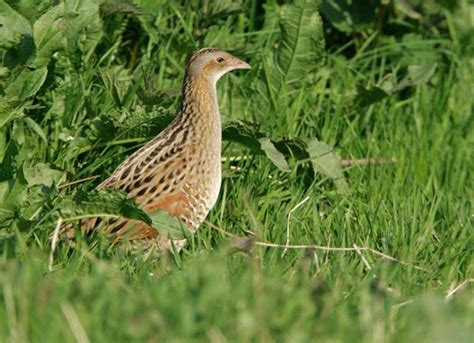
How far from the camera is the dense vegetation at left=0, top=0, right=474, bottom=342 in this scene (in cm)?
411

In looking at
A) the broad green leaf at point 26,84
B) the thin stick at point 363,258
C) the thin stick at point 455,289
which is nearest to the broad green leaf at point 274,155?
the thin stick at point 363,258

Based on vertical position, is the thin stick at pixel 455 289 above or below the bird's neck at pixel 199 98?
below

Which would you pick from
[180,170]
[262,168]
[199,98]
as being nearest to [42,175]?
[180,170]

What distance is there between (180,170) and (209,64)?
74cm

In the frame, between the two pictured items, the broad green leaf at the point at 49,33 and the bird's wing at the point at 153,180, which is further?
the broad green leaf at the point at 49,33

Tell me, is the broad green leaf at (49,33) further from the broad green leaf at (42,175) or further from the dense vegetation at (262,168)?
the broad green leaf at (42,175)

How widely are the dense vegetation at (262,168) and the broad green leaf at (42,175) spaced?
0.04ft

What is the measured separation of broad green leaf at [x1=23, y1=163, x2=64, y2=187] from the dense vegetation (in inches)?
0.5

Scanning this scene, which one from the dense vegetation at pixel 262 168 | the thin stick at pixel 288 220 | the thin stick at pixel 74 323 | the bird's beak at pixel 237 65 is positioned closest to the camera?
the thin stick at pixel 74 323

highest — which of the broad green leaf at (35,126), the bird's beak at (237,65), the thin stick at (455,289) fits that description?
the bird's beak at (237,65)

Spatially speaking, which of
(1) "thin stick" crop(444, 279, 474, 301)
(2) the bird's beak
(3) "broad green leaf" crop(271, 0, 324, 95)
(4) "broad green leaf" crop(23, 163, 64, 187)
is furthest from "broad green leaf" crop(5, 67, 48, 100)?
(1) "thin stick" crop(444, 279, 474, 301)

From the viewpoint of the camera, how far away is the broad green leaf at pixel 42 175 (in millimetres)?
5977

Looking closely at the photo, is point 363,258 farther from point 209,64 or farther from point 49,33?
point 49,33

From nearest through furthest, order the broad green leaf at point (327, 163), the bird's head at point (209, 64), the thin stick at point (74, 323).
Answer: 1. the thin stick at point (74, 323)
2. the bird's head at point (209, 64)
3. the broad green leaf at point (327, 163)
